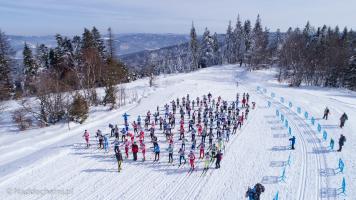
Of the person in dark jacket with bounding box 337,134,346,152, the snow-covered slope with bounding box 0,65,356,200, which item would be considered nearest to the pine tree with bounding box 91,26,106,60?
the snow-covered slope with bounding box 0,65,356,200

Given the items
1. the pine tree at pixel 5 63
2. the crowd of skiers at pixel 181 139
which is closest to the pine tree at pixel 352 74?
the crowd of skiers at pixel 181 139

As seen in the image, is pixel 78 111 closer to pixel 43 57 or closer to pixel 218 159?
pixel 218 159

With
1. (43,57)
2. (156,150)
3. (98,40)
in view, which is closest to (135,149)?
(156,150)

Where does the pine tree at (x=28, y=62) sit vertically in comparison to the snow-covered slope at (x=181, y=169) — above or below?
above

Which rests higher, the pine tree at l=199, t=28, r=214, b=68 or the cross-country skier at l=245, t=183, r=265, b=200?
the pine tree at l=199, t=28, r=214, b=68

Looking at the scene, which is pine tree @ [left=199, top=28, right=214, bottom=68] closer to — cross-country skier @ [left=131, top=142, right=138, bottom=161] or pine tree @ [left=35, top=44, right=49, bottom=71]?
pine tree @ [left=35, top=44, right=49, bottom=71]

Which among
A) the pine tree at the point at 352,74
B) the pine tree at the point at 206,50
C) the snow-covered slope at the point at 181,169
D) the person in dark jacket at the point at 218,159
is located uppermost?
the pine tree at the point at 206,50

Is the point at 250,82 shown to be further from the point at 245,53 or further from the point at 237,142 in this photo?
the point at 237,142

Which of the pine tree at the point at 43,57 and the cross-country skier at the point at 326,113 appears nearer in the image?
the cross-country skier at the point at 326,113

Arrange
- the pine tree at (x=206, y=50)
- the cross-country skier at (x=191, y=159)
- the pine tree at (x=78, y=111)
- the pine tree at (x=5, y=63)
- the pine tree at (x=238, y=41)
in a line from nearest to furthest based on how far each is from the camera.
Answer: the cross-country skier at (x=191, y=159) → the pine tree at (x=78, y=111) → the pine tree at (x=5, y=63) → the pine tree at (x=206, y=50) → the pine tree at (x=238, y=41)

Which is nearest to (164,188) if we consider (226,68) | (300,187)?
(300,187)

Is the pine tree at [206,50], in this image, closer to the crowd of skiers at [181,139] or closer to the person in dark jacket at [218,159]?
the crowd of skiers at [181,139]
